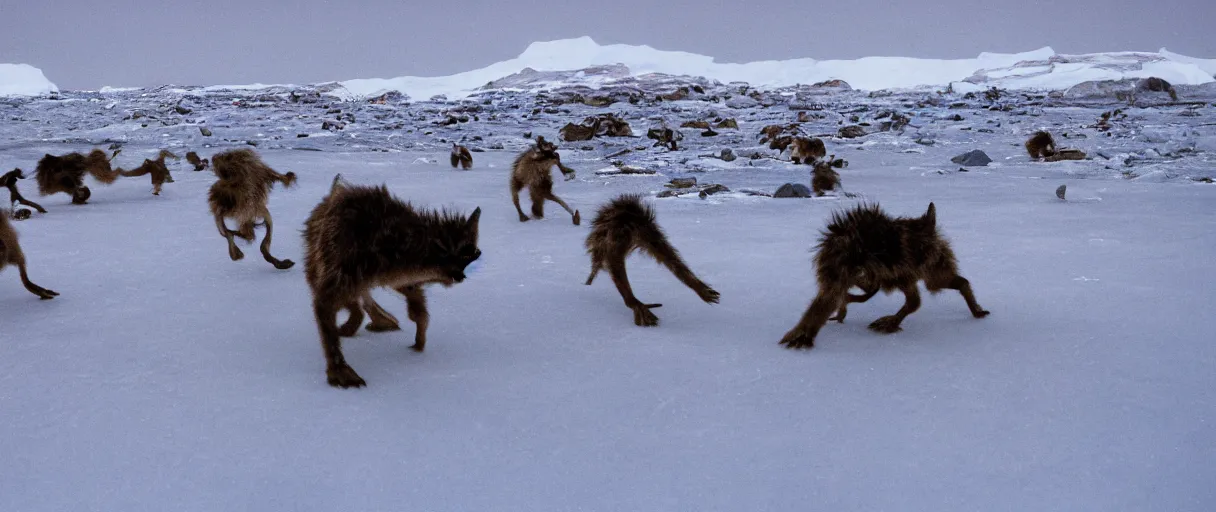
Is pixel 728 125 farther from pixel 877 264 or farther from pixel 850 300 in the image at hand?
pixel 877 264

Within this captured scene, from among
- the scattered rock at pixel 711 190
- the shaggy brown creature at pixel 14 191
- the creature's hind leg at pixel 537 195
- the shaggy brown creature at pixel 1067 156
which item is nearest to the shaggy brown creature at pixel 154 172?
the shaggy brown creature at pixel 14 191

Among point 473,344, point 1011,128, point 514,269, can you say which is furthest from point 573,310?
point 1011,128

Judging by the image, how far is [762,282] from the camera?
424 centimetres

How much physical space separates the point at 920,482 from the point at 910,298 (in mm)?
1402

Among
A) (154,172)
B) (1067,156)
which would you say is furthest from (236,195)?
(1067,156)

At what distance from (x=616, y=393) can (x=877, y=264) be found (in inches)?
47.6

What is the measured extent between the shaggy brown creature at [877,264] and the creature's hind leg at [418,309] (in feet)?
4.77

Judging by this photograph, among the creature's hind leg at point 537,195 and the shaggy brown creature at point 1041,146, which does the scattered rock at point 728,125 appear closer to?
the shaggy brown creature at point 1041,146

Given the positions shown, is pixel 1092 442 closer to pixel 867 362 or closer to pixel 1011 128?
pixel 867 362

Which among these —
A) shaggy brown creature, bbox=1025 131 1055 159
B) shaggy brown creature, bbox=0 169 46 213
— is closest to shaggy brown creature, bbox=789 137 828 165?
shaggy brown creature, bbox=1025 131 1055 159

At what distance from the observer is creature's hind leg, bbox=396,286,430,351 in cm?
302

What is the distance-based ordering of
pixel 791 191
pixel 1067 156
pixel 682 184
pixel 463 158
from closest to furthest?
pixel 791 191, pixel 682 184, pixel 1067 156, pixel 463 158

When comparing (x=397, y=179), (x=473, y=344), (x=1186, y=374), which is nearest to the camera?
(x=1186, y=374)

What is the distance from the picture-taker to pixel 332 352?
273 centimetres
